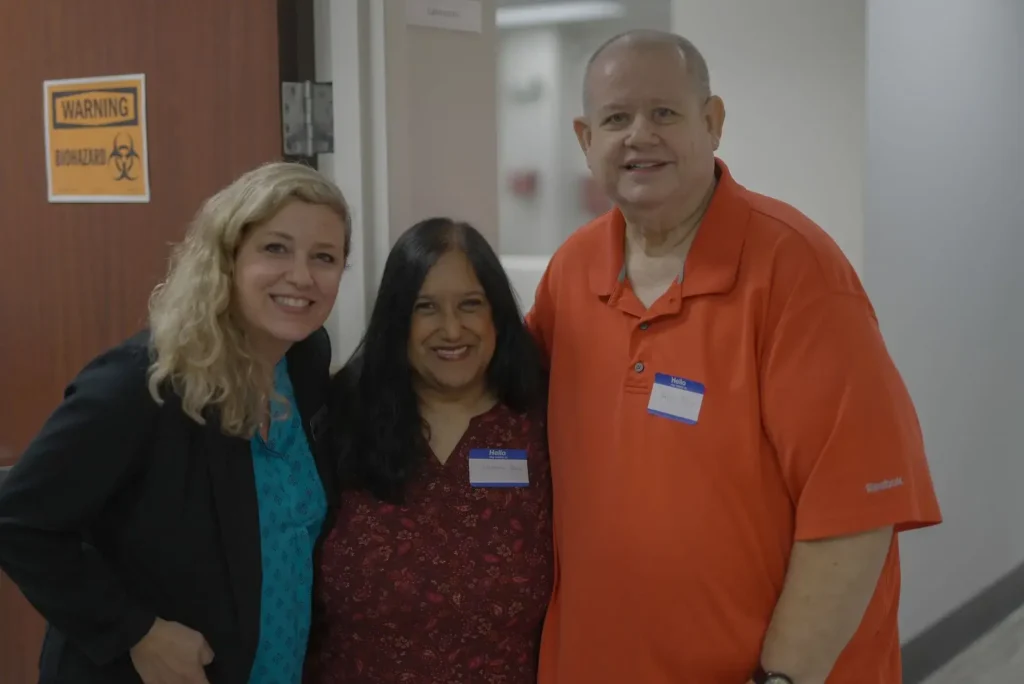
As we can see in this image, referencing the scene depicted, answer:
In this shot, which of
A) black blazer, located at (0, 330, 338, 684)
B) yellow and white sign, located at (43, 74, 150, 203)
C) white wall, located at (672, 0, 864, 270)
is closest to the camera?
black blazer, located at (0, 330, 338, 684)

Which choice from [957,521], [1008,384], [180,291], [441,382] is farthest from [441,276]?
[1008,384]

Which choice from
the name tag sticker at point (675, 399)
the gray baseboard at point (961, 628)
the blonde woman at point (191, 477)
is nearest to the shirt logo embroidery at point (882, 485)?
the name tag sticker at point (675, 399)

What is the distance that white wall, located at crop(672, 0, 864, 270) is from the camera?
272cm

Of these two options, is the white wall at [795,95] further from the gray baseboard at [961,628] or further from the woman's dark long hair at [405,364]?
the gray baseboard at [961,628]

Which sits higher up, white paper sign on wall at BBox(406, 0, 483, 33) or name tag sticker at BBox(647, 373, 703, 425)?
Result: white paper sign on wall at BBox(406, 0, 483, 33)

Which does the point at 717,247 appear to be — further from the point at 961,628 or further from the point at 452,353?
the point at 961,628

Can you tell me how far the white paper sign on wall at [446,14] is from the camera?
1.89 meters

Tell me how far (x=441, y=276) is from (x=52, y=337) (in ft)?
3.11

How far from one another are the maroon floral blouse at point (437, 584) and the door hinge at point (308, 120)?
639 mm

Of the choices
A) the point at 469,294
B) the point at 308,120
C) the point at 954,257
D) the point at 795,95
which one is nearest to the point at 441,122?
the point at 308,120

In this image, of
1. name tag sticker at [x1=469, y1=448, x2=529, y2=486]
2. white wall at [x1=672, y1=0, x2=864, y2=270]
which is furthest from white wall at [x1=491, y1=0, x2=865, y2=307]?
name tag sticker at [x1=469, y1=448, x2=529, y2=486]

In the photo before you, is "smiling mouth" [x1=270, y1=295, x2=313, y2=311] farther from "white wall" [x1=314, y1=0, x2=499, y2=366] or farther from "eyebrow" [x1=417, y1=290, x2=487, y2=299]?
"white wall" [x1=314, y1=0, x2=499, y2=366]

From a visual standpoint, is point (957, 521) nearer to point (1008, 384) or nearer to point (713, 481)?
point (1008, 384)

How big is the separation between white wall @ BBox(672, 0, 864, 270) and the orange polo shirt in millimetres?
1249
